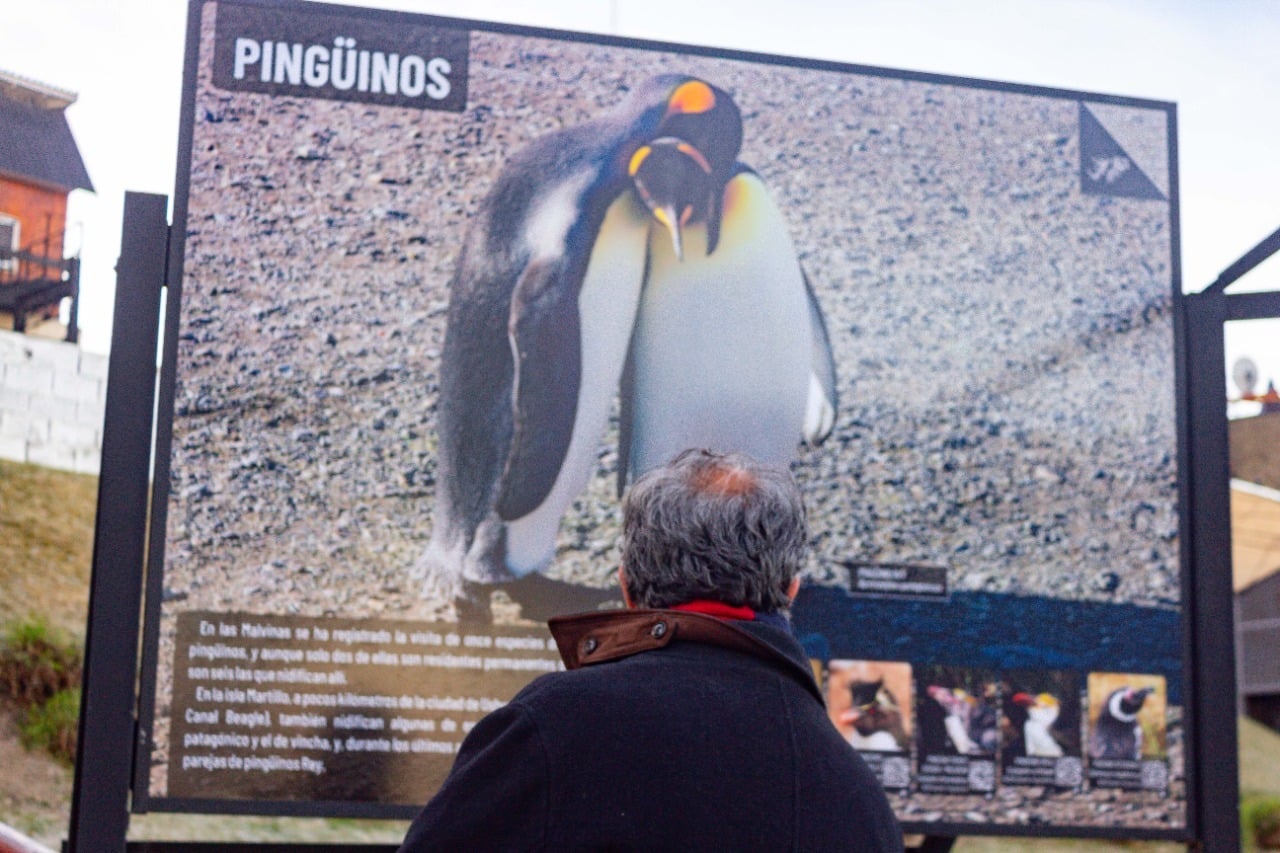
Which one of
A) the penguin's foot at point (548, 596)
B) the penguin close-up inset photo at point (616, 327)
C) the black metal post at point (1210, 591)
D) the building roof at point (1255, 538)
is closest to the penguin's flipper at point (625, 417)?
the penguin close-up inset photo at point (616, 327)

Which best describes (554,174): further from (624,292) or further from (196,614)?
(196,614)

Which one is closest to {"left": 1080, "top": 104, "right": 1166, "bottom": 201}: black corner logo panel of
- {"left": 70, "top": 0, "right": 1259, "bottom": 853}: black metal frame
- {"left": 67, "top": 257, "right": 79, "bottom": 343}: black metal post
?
{"left": 70, "top": 0, "right": 1259, "bottom": 853}: black metal frame

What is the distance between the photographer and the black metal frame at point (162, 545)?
124 inches

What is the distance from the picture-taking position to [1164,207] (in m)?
3.94

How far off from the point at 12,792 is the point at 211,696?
6.32 metres

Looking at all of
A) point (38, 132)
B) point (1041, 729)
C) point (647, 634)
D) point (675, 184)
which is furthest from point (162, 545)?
point (1041, 729)

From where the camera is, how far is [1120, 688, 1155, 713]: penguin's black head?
12.0ft

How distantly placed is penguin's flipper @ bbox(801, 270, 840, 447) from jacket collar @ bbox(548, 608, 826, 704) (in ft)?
6.88

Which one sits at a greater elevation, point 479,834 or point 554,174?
point 554,174

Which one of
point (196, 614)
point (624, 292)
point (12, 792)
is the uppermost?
point (624, 292)

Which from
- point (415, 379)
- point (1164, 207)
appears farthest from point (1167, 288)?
point (415, 379)

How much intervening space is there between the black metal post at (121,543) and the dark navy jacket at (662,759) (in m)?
1.94

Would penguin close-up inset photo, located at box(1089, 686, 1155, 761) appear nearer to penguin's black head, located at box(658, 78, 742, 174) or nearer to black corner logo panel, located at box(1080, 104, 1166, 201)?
black corner logo panel, located at box(1080, 104, 1166, 201)

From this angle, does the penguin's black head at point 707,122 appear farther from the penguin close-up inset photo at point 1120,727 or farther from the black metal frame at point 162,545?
the penguin close-up inset photo at point 1120,727
